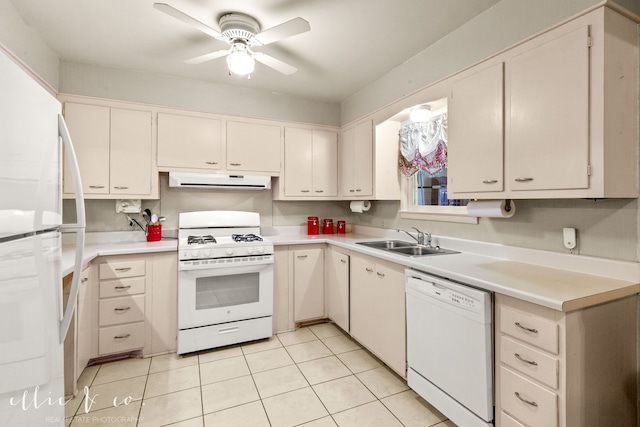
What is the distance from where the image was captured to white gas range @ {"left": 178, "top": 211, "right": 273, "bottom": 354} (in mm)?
2588

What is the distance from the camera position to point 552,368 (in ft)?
4.14

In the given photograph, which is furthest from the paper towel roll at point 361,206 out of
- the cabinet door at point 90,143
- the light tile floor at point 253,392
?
the cabinet door at point 90,143

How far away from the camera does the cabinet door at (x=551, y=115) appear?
57.1 inches

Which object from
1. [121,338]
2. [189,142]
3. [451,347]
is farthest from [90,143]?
[451,347]

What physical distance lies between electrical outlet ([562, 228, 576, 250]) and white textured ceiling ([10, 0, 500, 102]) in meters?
1.47

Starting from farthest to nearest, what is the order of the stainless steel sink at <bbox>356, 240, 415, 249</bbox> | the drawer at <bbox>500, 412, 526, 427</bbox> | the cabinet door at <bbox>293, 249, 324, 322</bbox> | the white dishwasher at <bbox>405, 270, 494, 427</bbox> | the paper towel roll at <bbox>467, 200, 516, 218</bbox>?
the cabinet door at <bbox>293, 249, 324, 322</bbox>
the stainless steel sink at <bbox>356, 240, 415, 249</bbox>
the paper towel roll at <bbox>467, 200, 516, 218</bbox>
the white dishwasher at <bbox>405, 270, 494, 427</bbox>
the drawer at <bbox>500, 412, 526, 427</bbox>

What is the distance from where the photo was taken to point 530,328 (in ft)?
4.40

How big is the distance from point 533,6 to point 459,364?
2.03 meters

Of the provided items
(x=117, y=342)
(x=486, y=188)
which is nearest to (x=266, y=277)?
(x=117, y=342)

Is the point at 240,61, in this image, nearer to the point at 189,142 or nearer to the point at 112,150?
the point at 189,142

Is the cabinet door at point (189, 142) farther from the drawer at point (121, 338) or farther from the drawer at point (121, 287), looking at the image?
the drawer at point (121, 338)

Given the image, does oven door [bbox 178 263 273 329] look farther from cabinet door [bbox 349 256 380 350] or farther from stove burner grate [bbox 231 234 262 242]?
cabinet door [bbox 349 256 380 350]

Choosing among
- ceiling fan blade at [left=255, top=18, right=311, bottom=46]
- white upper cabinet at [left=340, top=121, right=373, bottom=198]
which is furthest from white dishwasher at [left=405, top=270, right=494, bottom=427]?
ceiling fan blade at [left=255, top=18, right=311, bottom=46]

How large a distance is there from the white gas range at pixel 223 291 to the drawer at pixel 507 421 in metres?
1.95
